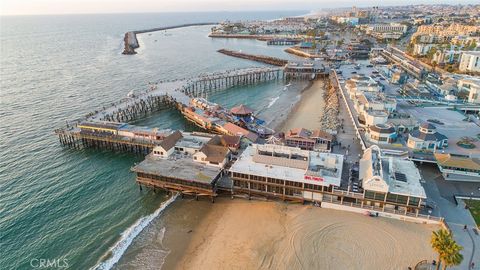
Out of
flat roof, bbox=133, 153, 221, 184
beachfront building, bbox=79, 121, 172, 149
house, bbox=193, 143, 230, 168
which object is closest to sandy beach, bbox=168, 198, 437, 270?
flat roof, bbox=133, 153, 221, 184

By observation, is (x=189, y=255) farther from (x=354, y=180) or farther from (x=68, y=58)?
(x=68, y=58)

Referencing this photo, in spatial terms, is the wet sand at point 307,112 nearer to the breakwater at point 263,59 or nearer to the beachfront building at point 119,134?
the beachfront building at point 119,134

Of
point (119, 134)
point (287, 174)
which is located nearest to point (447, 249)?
point (287, 174)

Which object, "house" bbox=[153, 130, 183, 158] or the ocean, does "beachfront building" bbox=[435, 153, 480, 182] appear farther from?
"house" bbox=[153, 130, 183, 158]

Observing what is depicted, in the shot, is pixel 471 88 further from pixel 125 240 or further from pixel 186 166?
pixel 125 240

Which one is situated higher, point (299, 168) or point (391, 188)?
point (299, 168)

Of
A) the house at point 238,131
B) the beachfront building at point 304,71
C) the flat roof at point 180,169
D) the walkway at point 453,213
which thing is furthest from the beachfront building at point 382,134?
the beachfront building at point 304,71
